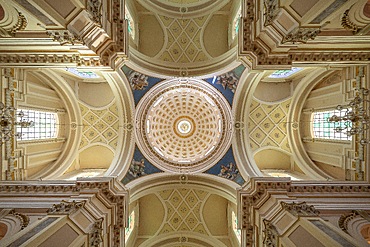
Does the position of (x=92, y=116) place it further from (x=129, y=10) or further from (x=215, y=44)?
(x=215, y=44)

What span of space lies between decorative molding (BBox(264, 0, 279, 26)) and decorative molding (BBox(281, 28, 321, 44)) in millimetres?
910

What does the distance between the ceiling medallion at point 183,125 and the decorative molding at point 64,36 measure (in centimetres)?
772

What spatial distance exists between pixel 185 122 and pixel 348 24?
39.2ft

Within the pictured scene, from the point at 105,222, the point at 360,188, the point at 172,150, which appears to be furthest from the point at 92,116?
the point at 360,188

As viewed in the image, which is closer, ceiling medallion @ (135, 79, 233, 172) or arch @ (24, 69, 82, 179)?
arch @ (24, 69, 82, 179)

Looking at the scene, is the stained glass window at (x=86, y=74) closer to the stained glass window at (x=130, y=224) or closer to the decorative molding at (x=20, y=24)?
the decorative molding at (x=20, y=24)

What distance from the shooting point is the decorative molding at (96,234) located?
10546 millimetres

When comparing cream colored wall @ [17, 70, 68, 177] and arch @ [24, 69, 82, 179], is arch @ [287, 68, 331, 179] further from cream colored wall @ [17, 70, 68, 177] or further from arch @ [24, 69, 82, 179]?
cream colored wall @ [17, 70, 68, 177]

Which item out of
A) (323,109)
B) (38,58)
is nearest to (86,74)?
(38,58)

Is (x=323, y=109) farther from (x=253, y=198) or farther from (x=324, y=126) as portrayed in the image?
(x=253, y=198)

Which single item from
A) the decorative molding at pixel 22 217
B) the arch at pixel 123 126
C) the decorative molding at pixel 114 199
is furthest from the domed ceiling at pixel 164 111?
the decorative molding at pixel 22 217

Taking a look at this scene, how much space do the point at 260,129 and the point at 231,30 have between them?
691 centimetres

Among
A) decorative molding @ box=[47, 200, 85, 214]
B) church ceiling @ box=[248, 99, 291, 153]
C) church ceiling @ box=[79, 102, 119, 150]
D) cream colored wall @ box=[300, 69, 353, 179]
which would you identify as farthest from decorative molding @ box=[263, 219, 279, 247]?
church ceiling @ box=[79, 102, 119, 150]

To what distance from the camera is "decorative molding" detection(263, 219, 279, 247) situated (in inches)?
412
